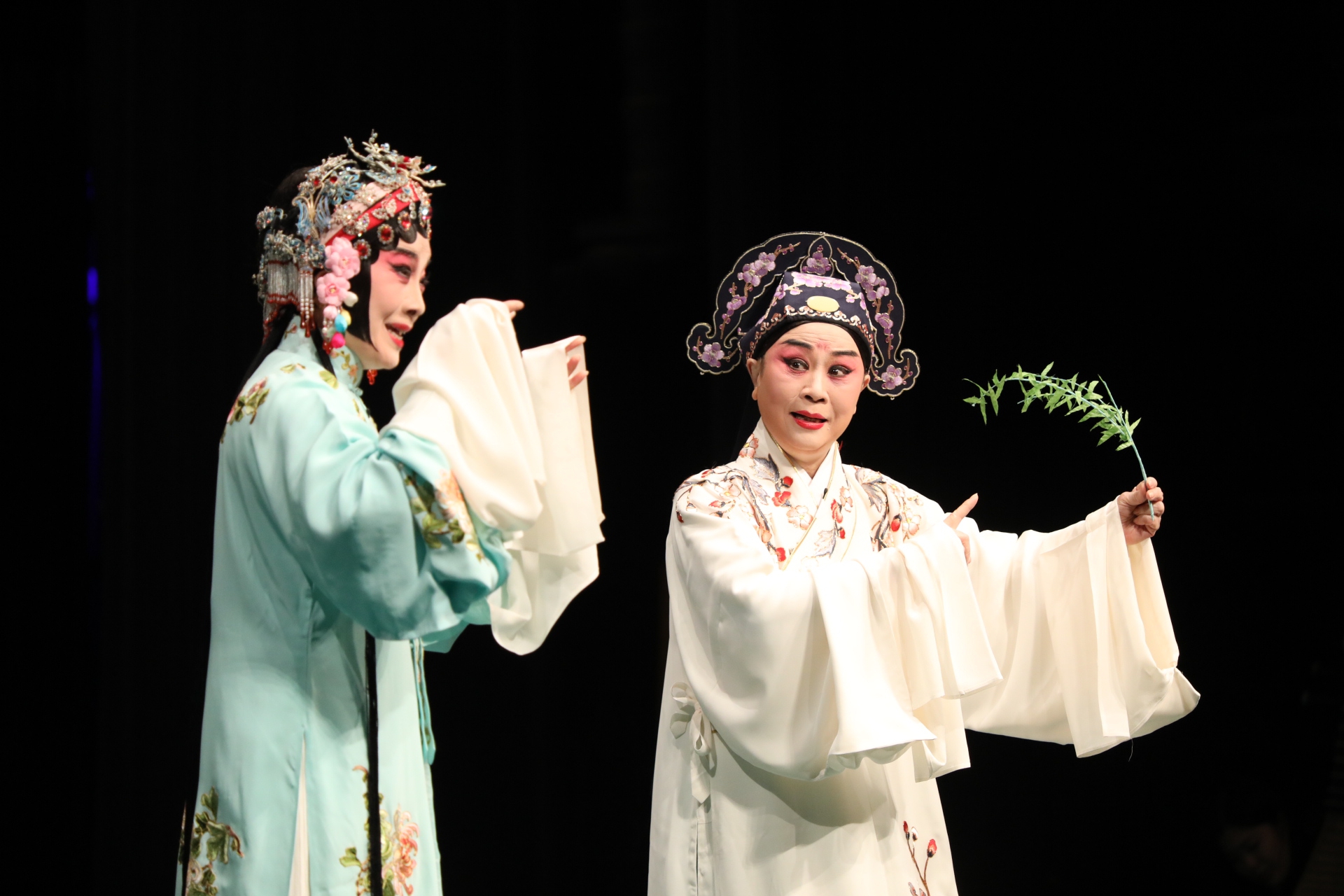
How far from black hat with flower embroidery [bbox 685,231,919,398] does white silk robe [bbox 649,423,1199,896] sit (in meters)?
0.16

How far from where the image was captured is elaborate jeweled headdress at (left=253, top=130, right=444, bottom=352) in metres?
1.69

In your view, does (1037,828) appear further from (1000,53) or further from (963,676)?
(1000,53)

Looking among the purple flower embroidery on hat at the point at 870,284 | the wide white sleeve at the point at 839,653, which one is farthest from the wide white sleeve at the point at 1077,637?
the purple flower embroidery on hat at the point at 870,284

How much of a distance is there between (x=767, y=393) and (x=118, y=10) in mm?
1498

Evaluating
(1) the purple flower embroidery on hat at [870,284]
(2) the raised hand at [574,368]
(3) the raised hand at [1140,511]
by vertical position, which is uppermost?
(1) the purple flower embroidery on hat at [870,284]

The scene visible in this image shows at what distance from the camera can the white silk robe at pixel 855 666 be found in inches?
72.9

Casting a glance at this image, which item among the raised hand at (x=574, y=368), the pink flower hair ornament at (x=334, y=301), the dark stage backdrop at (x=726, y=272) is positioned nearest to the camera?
the pink flower hair ornament at (x=334, y=301)

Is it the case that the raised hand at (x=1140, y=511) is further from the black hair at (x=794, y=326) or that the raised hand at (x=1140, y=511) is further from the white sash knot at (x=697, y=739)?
the white sash knot at (x=697, y=739)

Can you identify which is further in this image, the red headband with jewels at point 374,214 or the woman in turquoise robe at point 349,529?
the red headband with jewels at point 374,214

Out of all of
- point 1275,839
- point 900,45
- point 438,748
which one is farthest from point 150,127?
point 1275,839

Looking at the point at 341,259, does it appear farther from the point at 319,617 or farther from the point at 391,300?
the point at 319,617

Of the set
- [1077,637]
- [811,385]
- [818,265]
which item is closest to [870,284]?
[818,265]

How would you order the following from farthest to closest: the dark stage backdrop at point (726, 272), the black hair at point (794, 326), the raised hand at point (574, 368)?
the dark stage backdrop at point (726, 272), the black hair at point (794, 326), the raised hand at point (574, 368)

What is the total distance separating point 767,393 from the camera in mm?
2102
